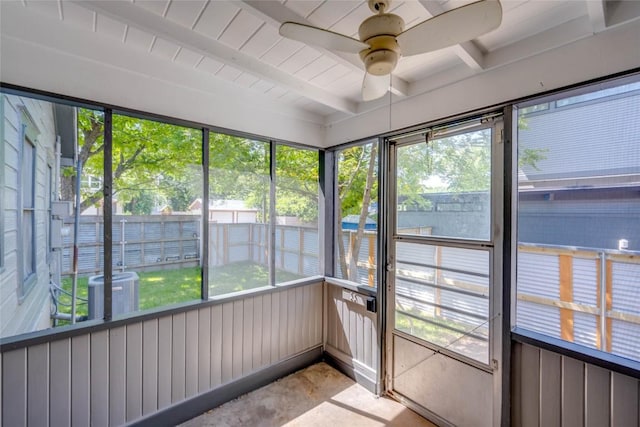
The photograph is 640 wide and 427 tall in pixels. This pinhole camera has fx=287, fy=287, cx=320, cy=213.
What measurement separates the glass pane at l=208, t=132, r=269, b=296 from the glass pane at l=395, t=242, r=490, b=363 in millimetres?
1248

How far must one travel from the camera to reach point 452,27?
101cm

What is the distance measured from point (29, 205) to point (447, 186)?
304 centimetres

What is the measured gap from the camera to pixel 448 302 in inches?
82.2

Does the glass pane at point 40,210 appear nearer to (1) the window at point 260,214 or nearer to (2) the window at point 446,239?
(1) the window at point 260,214

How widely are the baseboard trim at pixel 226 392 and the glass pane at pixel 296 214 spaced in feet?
2.57

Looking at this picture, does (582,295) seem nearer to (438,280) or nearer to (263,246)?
(438,280)

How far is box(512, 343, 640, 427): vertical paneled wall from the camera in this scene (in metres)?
1.40

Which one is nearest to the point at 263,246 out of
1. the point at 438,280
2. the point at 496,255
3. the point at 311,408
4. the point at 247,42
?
the point at 311,408

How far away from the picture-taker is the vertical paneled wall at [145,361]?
159 cm

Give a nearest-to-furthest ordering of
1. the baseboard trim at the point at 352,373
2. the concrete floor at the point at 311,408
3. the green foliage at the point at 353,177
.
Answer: the concrete floor at the point at 311,408, the baseboard trim at the point at 352,373, the green foliage at the point at 353,177

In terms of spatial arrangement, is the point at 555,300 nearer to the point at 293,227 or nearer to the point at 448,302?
the point at 448,302

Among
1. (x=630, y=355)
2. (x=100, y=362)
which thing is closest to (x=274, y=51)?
(x=100, y=362)

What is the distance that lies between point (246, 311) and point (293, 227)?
902mm

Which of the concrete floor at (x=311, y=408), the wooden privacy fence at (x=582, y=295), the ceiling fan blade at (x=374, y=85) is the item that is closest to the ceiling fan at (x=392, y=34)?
the ceiling fan blade at (x=374, y=85)
